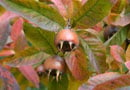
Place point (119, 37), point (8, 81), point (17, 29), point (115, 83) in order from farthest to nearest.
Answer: point (119, 37) → point (17, 29) → point (8, 81) → point (115, 83)

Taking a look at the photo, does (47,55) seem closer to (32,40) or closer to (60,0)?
(32,40)

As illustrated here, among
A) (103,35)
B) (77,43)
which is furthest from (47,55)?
(103,35)

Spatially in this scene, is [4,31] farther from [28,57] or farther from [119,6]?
[119,6]

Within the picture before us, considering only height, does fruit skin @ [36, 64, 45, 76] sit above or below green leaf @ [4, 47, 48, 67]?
below

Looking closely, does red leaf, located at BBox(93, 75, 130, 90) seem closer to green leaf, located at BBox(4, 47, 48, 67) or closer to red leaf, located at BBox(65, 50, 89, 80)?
red leaf, located at BBox(65, 50, 89, 80)

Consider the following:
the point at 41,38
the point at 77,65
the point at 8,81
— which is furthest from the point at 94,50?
the point at 8,81

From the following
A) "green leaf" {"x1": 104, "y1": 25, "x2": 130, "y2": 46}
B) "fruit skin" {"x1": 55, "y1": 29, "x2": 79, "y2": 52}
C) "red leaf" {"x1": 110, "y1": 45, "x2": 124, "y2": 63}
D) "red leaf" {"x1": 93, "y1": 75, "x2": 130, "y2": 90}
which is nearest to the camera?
"red leaf" {"x1": 93, "y1": 75, "x2": 130, "y2": 90}

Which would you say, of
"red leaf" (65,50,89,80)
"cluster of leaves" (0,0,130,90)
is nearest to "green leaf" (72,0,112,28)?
"cluster of leaves" (0,0,130,90)
